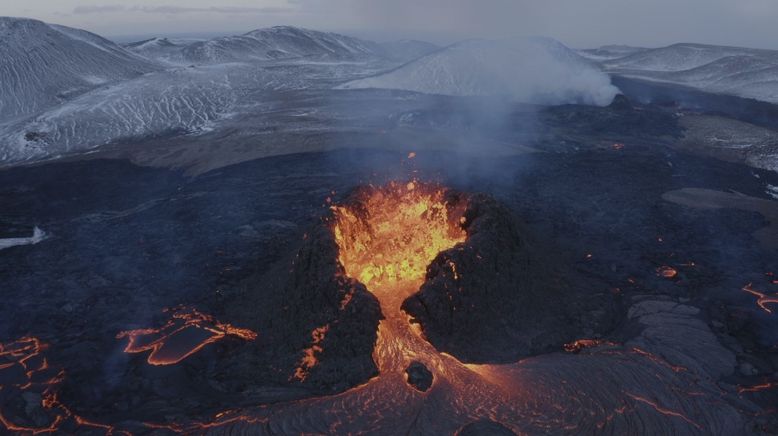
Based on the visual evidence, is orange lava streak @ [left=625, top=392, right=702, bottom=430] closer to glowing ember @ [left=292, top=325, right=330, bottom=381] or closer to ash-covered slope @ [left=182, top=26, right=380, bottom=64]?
glowing ember @ [left=292, top=325, right=330, bottom=381]

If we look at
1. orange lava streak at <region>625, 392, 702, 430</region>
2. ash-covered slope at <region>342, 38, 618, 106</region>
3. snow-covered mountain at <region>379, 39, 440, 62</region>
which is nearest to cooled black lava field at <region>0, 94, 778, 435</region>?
orange lava streak at <region>625, 392, 702, 430</region>

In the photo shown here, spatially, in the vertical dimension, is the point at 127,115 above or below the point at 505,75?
below

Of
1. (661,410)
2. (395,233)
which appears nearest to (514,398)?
(661,410)

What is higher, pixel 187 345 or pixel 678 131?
pixel 678 131

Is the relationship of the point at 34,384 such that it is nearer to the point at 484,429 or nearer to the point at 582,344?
the point at 484,429

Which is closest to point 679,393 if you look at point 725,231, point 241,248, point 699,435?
point 699,435

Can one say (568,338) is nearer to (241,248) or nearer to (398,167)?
(241,248)
